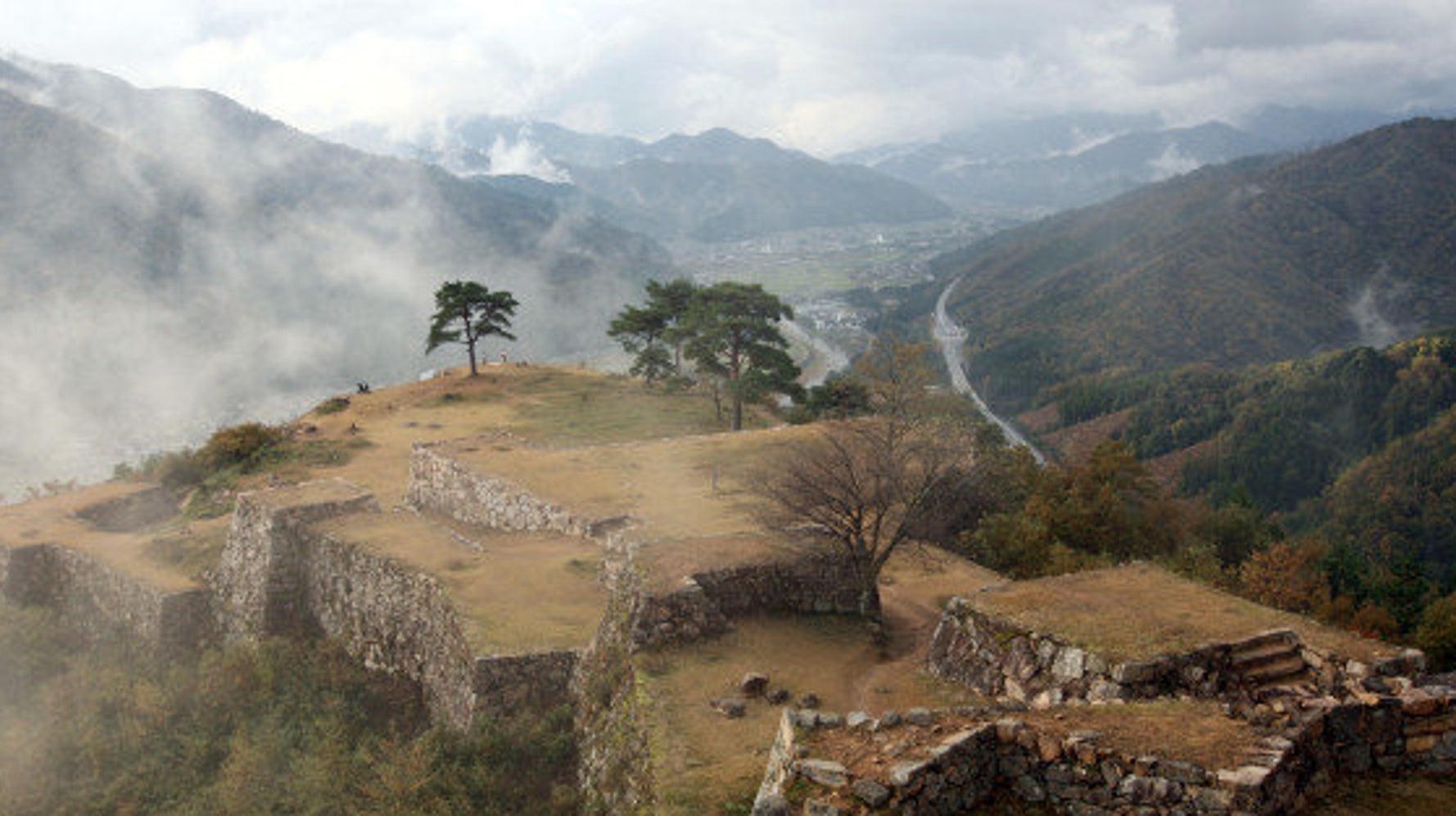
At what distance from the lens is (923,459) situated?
16.7m

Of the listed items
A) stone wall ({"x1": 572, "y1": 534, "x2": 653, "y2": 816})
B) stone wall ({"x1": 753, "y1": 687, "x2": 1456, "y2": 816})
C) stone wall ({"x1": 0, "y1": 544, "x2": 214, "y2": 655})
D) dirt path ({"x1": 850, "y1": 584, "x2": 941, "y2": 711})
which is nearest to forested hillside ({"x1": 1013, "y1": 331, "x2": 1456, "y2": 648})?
dirt path ({"x1": 850, "y1": 584, "x2": 941, "y2": 711})

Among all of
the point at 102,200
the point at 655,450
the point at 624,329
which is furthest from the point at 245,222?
the point at 655,450

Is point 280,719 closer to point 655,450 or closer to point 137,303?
point 655,450

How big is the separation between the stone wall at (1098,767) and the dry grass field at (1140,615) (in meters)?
1.87

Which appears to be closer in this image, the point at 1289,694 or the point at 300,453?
the point at 1289,694

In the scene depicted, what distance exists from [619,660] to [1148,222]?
205m

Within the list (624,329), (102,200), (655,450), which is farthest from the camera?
(102,200)

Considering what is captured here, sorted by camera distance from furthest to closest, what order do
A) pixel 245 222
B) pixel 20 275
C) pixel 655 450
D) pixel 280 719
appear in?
1. pixel 245 222
2. pixel 20 275
3. pixel 655 450
4. pixel 280 719

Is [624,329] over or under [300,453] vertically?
over

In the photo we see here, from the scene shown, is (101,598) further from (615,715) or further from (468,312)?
(468,312)

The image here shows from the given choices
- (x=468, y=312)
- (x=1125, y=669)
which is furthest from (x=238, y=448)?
(x=1125, y=669)

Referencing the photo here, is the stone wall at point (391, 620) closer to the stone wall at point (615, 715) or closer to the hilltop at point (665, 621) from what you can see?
the hilltop at point (665, 621)

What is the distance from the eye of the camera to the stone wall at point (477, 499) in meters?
20.5

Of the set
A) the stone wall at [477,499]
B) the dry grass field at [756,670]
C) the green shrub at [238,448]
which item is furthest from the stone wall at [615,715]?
the green shrub at [238,448]
